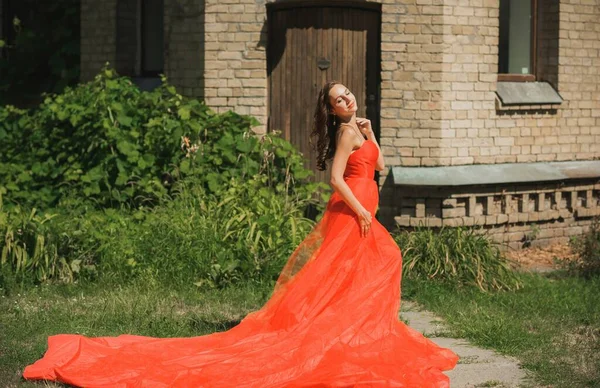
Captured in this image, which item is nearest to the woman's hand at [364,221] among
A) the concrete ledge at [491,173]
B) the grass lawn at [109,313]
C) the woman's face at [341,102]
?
the woman's face at [341,102]

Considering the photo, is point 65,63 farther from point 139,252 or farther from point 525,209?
point 525,209

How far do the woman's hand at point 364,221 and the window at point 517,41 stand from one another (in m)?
5.53

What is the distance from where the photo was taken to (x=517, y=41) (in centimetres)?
1148

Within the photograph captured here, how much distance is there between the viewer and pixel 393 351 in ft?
19.0

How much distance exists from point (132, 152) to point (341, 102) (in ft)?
14.4

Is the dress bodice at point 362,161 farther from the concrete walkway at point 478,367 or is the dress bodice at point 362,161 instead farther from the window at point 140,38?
the window at point 140,38

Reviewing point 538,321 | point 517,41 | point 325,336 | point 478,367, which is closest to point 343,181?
point 325,336

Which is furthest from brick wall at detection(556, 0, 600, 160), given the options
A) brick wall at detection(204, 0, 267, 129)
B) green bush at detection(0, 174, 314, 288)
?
green bush at detection(0, 174, 314, 288)

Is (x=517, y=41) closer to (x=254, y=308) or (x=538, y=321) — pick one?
(x=538, y=321)

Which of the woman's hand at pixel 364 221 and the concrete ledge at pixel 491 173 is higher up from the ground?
the concrete ledge at pixel 491 173

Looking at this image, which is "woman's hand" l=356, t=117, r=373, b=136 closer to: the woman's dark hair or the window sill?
the woman's dark hair

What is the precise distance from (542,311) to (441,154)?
119 inches

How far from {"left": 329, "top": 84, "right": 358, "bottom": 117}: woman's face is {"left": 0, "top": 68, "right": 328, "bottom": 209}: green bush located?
351 centimetres

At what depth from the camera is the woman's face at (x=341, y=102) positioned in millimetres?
6305
